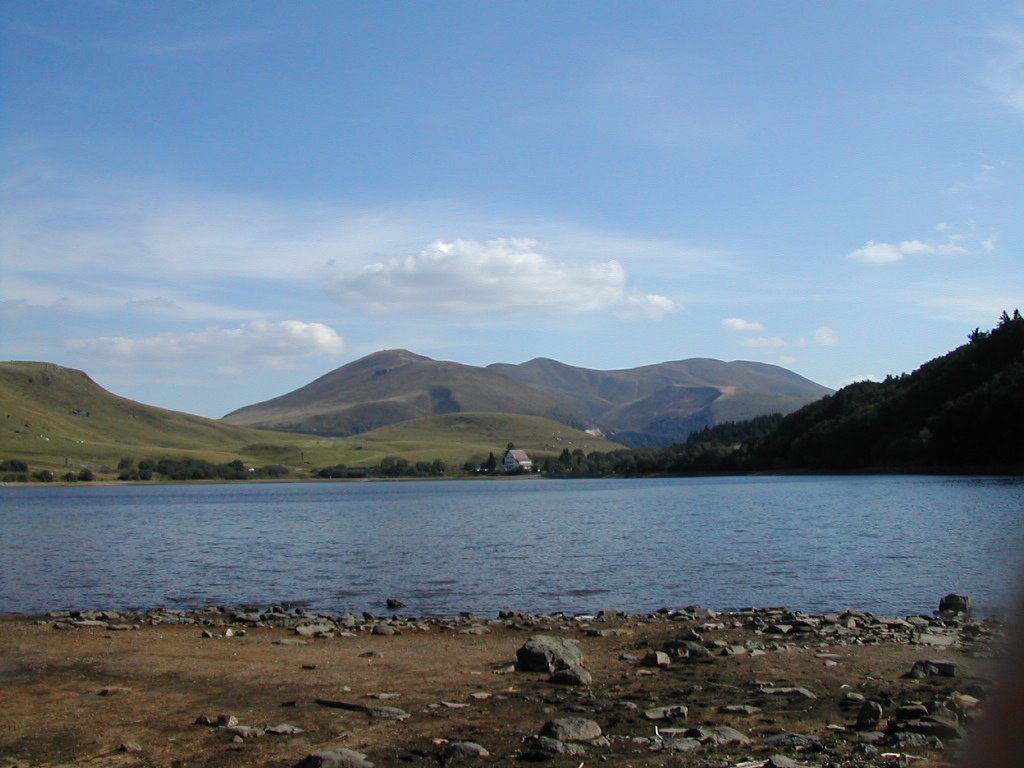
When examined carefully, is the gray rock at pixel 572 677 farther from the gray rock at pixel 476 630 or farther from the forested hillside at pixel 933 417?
the forested hillside at pixel 933 417

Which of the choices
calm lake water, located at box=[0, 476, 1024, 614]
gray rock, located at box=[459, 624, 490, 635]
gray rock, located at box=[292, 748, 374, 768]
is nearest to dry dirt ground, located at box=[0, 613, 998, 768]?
gray rock, located at box=[459, 624, 490, 635]

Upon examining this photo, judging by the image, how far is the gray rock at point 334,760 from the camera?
11711 millimetres

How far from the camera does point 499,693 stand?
16.6m

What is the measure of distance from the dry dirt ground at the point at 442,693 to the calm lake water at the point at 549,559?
4.49 meters

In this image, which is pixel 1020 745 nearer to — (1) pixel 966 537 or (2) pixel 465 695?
(2) pixel 465 695

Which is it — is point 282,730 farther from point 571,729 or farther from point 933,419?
point 933,419

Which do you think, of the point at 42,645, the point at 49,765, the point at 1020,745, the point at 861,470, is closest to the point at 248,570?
the point at 42,645

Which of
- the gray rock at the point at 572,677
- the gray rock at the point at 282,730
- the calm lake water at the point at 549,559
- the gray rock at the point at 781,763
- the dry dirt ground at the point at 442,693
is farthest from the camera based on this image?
the calm lake water at the point at 549,559

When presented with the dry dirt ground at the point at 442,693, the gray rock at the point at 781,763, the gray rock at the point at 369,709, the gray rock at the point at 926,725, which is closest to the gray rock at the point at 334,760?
the dry dirt ground at the point at 442,693

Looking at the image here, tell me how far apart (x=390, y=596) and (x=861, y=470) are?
147 meters

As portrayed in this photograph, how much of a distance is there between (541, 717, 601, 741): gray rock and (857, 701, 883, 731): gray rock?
3768mm

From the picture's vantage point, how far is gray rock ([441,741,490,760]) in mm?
12438

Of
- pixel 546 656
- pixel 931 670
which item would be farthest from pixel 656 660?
pixel 931 670

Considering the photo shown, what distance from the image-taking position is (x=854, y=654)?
19.7 m
